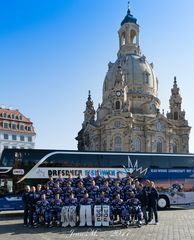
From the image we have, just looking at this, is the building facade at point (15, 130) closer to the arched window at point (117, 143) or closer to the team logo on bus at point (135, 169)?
the arched window at point (117, 143)

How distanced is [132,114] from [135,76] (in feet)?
37.7

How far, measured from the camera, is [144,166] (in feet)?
79.4

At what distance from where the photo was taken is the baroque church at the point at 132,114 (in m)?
74.7

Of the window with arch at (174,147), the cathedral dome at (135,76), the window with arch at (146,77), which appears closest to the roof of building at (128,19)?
the cathedral dome at (135,76)

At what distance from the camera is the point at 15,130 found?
7175 cm

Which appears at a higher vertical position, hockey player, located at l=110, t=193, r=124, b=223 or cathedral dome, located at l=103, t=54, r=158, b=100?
cathedral dome, located at l=103, t=54, r=158, b=100

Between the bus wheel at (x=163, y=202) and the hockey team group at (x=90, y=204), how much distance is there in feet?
25.8

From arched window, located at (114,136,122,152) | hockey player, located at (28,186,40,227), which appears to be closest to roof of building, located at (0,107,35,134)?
arched window, located at (114,136,122,152)

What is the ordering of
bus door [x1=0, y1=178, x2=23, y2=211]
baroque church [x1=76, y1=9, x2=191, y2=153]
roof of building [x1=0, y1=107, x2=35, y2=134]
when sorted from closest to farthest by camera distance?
1. bus door [x1=0, y1=178, x2=23, y2=211]
2. roof of building [x1=0, y1=107, x2=35, y2=134]
3. baroque church [x1=76, y1=9, x2=191, y2=153]

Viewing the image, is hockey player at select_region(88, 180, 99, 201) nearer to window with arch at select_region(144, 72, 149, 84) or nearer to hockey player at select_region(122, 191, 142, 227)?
hockey player at select_region(122, 191, 142, 227)

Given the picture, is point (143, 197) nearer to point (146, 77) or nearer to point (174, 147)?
point (174, 147)

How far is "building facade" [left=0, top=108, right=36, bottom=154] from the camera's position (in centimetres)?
7031

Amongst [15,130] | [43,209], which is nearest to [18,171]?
[43,209]

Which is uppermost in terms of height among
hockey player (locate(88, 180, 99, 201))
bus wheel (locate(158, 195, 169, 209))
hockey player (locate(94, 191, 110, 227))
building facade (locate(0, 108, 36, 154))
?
building facade (locate(0, 108, 36, 154))
